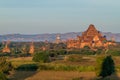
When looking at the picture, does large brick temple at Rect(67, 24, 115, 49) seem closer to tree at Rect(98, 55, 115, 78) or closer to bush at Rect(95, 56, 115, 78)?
tree at Rect(98, 55, 115, 78)

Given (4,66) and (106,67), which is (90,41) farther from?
(4,66)

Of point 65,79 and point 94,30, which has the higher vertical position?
point 94,30

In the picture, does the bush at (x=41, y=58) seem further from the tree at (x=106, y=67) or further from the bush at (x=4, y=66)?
the bush at (x=4, y=66)

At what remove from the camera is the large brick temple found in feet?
579

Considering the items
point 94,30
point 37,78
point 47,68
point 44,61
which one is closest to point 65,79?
point 37,78

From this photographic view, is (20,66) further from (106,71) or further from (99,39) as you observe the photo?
(99,39)

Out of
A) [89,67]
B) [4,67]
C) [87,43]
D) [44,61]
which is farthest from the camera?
[87,43]

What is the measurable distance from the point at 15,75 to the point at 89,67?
1490 cm

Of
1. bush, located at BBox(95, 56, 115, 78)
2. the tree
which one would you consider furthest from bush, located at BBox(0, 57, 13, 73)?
the tree

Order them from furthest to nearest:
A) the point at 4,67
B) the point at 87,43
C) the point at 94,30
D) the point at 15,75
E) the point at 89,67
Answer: the point at 94,30 < the point at 87,43 < the point at 89,67 < the point at 15,75 < the point at 4,67

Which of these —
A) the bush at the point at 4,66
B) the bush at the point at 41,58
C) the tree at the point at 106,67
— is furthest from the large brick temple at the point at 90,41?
the bush at the point at 4,66

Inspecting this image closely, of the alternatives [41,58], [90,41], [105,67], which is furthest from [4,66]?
[90,41]

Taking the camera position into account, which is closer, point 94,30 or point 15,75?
point 15,75

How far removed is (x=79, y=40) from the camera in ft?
599
